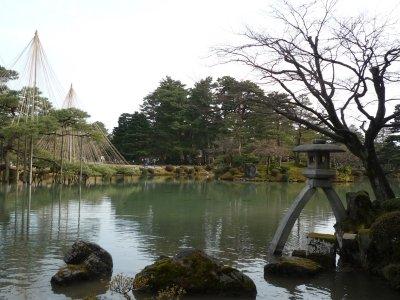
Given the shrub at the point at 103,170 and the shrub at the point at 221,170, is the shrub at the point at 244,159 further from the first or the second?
the shrub at the point at 103,170

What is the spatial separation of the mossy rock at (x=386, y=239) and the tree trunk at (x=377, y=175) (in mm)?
2573

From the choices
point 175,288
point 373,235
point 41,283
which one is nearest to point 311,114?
point 373,235

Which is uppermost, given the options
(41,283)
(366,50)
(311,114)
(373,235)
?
(366,50)

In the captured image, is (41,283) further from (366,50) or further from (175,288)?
(366,50)

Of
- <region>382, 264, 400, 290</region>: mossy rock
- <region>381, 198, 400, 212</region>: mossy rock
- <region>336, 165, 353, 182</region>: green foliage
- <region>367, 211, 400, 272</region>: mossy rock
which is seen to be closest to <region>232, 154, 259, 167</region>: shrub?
<region>336, 165, 353, 182</region>: green foliage

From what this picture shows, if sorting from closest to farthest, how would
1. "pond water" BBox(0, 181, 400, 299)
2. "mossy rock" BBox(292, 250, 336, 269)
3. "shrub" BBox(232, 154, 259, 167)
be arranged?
"pond water" BBox(0, 181, 400, 299) < "mossy rock" BBox(292, 250, 336, 269) < "shrub" BBox(232, 154, 259, 167)

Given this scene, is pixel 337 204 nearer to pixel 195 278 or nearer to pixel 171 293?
pixel 195 278

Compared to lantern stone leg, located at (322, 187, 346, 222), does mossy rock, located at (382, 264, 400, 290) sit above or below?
below

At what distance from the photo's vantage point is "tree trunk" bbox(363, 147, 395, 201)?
382 inches

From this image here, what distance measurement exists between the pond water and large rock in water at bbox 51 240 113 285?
24 centimetres

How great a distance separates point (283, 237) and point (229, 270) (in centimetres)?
292

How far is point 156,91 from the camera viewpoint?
55219mm

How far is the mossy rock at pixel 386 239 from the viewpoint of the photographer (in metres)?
6.95

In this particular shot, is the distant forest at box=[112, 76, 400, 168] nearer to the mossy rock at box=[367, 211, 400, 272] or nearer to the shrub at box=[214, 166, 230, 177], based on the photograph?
the shrub at box=[214, 166, 230, 177]
